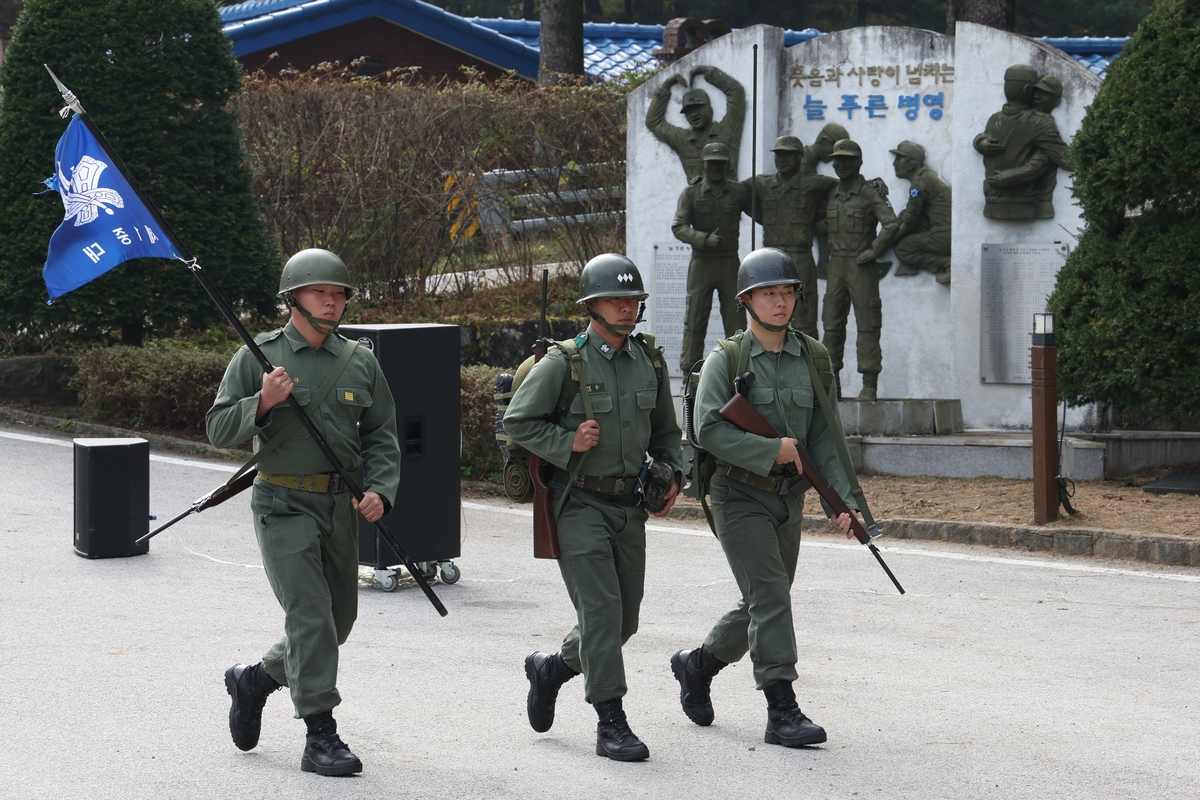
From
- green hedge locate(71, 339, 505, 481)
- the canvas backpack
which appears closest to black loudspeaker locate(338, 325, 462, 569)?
the canvas backpack

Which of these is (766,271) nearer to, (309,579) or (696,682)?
(696,682)

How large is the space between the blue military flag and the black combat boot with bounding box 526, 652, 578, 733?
85.1 inches

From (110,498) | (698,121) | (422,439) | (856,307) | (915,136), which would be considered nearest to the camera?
(422,439)

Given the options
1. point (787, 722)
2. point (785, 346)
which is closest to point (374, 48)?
point (785, 346)

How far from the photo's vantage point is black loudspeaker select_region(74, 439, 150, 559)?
9.48m

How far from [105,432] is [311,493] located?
30.6 ft

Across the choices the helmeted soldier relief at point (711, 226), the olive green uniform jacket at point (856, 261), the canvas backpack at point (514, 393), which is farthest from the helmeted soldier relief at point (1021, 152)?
the canvas backpack at point (514, 393)

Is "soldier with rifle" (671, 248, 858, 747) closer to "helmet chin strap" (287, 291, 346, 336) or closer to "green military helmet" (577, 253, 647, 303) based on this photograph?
"green military helmet" (577, 253, 647, 303)

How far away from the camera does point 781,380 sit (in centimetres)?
609

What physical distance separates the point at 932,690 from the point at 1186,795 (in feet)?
5.13

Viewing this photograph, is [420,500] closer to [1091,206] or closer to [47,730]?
[47,730]

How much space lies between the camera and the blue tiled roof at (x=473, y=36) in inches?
1026

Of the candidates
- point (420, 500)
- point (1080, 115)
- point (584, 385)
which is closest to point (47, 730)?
point (584, 385)

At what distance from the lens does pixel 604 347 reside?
5.93 meters
